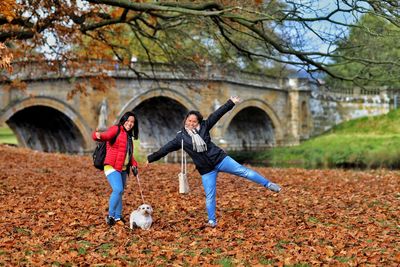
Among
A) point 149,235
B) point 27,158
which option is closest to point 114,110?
point 27,158

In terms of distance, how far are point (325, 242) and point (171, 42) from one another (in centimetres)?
1000

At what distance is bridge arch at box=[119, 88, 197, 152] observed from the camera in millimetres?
30438

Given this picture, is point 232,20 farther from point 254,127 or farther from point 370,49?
point 254,127

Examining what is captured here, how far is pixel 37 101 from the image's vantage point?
2627cm

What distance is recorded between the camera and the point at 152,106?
112ft

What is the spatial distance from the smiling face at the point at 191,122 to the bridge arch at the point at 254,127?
91.9 ft

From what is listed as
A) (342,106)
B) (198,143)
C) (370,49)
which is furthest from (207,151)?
(342,106)

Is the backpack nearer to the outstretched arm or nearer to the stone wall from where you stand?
the outstretched arm

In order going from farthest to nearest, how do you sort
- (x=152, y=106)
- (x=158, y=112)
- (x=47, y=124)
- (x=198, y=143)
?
(x=158, y=112)
(x=152, y=106)
(x=47, y=124)
(x=198, y=143)

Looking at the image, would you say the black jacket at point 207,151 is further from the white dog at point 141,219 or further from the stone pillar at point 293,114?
the stone pillar at point 293,114

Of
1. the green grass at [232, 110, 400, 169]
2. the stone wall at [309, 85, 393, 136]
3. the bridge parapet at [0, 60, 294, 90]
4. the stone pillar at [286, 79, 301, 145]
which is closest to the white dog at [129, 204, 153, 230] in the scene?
the bridge parapet at [0, 60, 294, 90]

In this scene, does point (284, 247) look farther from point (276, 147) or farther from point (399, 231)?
point (276, 147)

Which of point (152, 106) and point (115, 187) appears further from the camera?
point (152, 106)

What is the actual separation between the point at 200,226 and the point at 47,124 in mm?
24037
